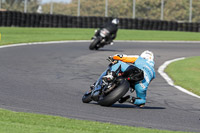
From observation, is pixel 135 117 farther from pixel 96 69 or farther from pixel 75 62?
pixel 75 62

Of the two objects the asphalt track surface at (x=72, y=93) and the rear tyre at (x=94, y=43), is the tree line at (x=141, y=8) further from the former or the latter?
the asphalt track surface at (x=72, y=93)

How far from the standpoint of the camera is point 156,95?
10.7 metres

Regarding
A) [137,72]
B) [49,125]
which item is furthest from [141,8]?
[49,125]

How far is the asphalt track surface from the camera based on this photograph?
7.50 meters

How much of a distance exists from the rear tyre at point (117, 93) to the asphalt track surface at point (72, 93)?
139 mm

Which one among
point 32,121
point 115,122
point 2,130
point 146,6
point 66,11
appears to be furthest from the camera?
point 66,11

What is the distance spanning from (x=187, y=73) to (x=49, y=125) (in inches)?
380

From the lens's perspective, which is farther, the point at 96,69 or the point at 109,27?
the point at 109,27

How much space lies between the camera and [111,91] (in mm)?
8219

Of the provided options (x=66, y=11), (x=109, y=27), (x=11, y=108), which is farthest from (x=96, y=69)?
(x=66, y=11)

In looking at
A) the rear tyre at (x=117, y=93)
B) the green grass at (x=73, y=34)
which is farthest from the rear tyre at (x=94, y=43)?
the rear tyre at (x=117, y=93)

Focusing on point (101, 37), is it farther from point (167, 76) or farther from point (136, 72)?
point (136, 72)

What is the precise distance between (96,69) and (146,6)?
28749 mm

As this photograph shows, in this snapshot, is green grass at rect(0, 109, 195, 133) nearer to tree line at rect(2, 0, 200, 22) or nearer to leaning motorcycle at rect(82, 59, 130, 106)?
leaning motorcycle at rect(82, 59, 130, 106)
